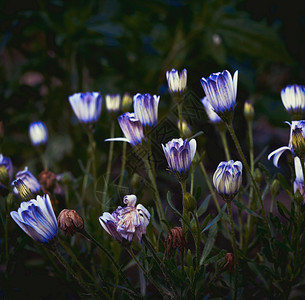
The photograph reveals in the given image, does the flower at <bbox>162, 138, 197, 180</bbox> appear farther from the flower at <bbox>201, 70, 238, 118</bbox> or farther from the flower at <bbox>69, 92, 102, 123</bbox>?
the flower at <bbox>69, 92, 102, 123</bbox>

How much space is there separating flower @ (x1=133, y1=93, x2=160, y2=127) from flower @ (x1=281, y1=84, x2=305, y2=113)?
163 mm

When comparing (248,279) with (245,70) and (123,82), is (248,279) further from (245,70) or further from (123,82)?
(245,70)

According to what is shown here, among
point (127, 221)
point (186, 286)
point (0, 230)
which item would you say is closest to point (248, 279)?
point (186, 286)

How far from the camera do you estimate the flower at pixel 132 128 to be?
476mm

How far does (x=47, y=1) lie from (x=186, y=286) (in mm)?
1018

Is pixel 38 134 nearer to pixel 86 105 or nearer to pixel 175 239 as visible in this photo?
pixel 86 105

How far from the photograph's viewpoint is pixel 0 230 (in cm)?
62

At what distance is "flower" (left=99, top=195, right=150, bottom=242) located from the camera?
1.31 feet

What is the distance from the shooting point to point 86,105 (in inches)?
23.6

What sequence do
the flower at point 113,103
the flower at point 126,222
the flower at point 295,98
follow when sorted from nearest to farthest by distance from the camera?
the flower at point 126,222, the flower at point 295,98, the flower at point 113,103

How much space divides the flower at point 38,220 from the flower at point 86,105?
0.21 meters

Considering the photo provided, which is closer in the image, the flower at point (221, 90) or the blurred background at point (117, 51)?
the flower at point (221, 90)

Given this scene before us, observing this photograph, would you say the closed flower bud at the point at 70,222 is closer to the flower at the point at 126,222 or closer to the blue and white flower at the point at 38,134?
the flower at the point at 126,222

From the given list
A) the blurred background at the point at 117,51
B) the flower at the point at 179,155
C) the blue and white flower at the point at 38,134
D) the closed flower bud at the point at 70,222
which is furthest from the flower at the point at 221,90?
the blurred background at the point at 117,51
